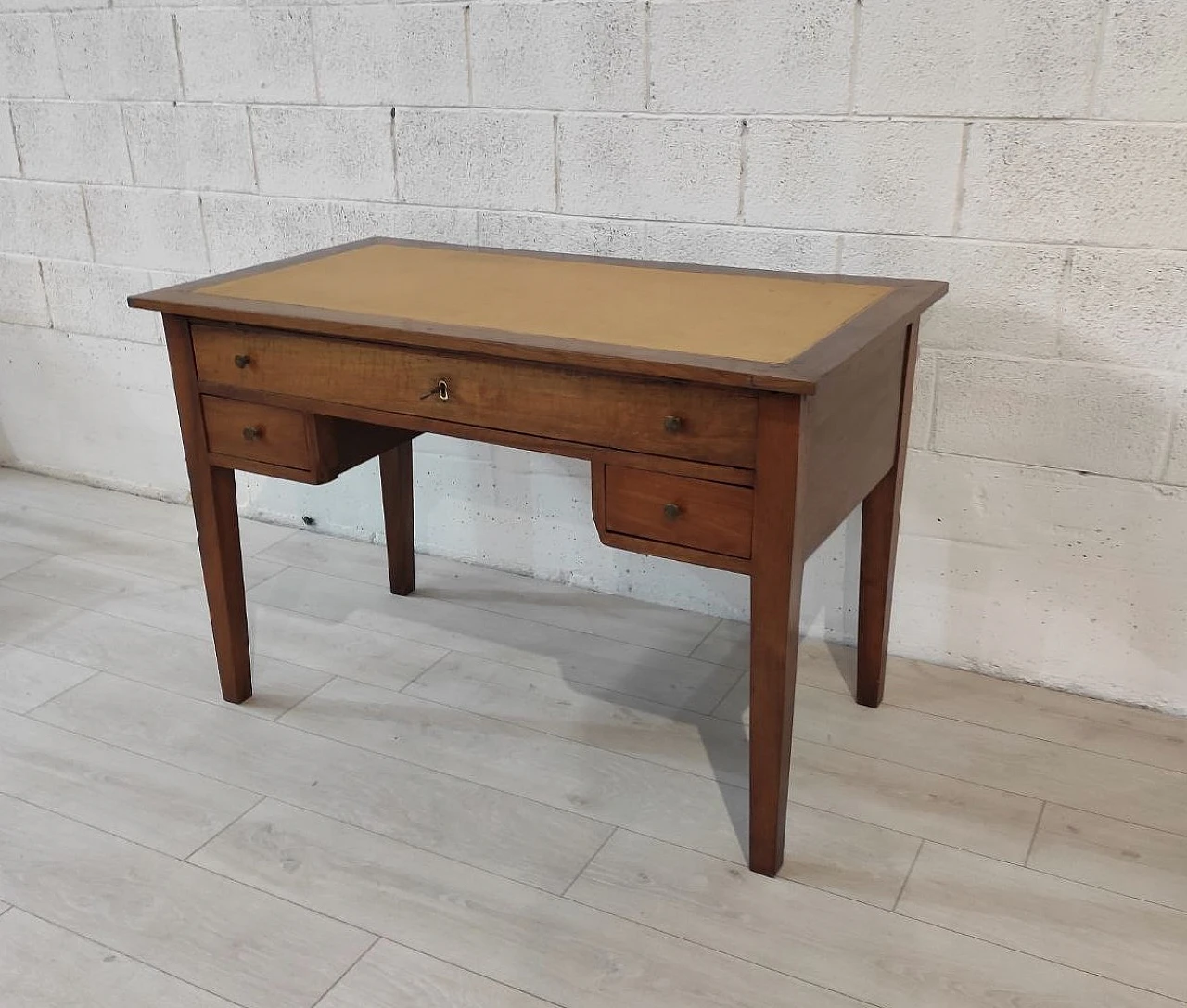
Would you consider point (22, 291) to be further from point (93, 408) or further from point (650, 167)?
point (650, 167)

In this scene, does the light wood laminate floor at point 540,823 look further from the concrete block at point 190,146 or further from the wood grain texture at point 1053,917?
the concrete block at point 190,146

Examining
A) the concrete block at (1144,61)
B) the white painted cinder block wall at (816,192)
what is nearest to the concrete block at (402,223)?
the white painted cinder block wall at (816,192)

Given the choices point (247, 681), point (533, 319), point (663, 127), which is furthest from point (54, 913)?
point (663, 127)

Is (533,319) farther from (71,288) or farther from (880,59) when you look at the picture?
(71,288)

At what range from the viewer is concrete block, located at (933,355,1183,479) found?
74.2 inches

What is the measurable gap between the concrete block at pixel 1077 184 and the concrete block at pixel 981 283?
0.12ft

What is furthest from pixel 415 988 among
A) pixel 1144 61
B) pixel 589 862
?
pixel 1144 61

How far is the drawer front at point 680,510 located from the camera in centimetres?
146

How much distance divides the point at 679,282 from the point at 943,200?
1.57 feet

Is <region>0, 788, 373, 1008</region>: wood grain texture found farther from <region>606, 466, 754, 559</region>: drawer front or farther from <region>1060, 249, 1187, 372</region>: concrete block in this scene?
<region>1060, 249, 1187, 372</region>: concrete block

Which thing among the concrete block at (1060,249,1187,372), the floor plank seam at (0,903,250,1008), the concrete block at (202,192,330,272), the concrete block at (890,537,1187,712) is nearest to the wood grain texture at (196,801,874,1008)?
→ the floor plank seam at (0,903,250,1008)

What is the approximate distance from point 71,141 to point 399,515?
1.33 m

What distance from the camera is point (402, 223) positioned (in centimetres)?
243

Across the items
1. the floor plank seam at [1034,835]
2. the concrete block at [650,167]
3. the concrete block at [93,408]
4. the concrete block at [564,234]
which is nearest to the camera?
the floor plank seam at [1034,835]
